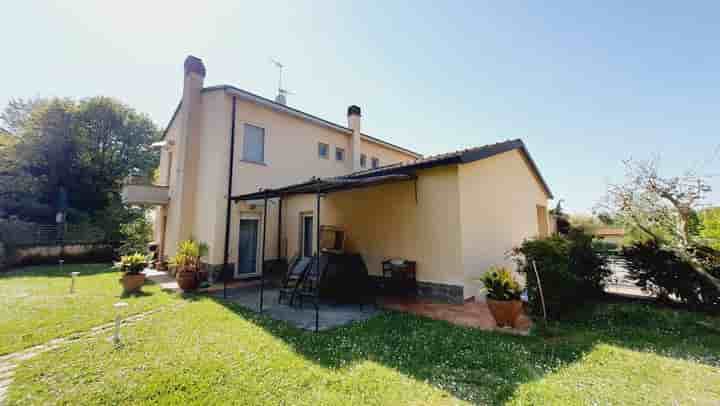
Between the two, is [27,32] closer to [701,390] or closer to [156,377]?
[156,377]

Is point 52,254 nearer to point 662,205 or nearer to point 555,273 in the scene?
point 555,273

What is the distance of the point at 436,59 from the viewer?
9469 mm

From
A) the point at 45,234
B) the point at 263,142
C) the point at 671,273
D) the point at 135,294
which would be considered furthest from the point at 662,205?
the point at 45,234

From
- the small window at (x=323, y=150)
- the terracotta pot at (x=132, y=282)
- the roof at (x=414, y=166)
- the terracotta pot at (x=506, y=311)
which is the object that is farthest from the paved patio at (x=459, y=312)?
the small window at (x=323, y=150)

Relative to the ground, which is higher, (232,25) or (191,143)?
(232,25)

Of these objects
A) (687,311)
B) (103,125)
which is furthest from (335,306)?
(103,125)

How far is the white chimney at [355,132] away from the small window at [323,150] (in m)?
1.39

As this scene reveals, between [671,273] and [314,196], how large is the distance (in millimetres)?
9460

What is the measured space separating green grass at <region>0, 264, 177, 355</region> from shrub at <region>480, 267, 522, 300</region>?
768 cm

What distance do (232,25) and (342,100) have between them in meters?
6.80

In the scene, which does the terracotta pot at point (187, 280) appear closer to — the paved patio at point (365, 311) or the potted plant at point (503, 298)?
the paved patio at point (365, 311)

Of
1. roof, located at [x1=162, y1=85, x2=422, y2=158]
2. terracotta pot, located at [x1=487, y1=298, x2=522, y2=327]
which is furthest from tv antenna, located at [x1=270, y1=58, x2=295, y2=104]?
terracotta pot, located at [x1=487, y1=298, x2=522, y2=327]

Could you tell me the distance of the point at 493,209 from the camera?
8281mm

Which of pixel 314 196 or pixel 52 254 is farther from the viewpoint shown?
pixel 52 254
